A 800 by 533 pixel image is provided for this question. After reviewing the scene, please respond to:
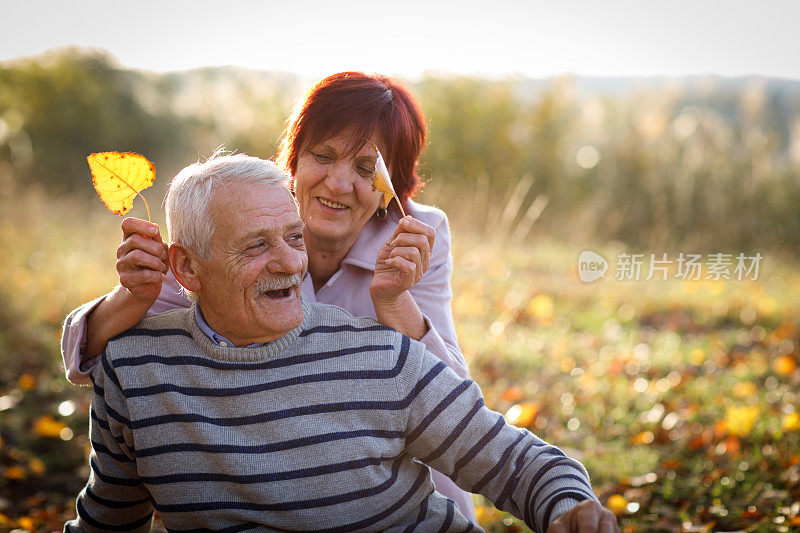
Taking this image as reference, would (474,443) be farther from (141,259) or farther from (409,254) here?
(141,259)

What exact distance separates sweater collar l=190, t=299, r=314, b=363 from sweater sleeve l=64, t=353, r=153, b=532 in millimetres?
243

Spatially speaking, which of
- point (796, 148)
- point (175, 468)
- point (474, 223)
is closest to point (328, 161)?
point (175, 468)

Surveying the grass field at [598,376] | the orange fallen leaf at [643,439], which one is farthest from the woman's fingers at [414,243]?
the orange fallen leaf at [643,439]

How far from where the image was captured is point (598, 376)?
451 cm

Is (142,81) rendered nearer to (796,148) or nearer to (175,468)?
(796,148)

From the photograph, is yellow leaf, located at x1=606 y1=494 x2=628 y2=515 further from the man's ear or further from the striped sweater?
Result: the man's ear

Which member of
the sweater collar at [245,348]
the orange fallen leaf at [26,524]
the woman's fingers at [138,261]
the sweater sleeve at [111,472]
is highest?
the woman's fingers at [138,261]

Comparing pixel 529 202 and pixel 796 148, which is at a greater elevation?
pixel 796 148

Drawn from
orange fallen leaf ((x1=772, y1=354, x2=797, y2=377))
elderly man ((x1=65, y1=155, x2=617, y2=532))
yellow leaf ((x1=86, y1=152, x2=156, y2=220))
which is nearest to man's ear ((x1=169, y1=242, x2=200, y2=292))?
elderly man ((x1=65, y1=155, x2=617, y2=532))

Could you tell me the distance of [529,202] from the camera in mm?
9422

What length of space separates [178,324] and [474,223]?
19.3 feet

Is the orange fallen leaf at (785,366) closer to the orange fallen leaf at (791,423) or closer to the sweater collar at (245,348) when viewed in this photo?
the orange fallen leaf at (791,423)

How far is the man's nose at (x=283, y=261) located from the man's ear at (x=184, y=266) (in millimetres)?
209

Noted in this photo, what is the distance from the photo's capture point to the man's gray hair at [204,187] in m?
1.70
